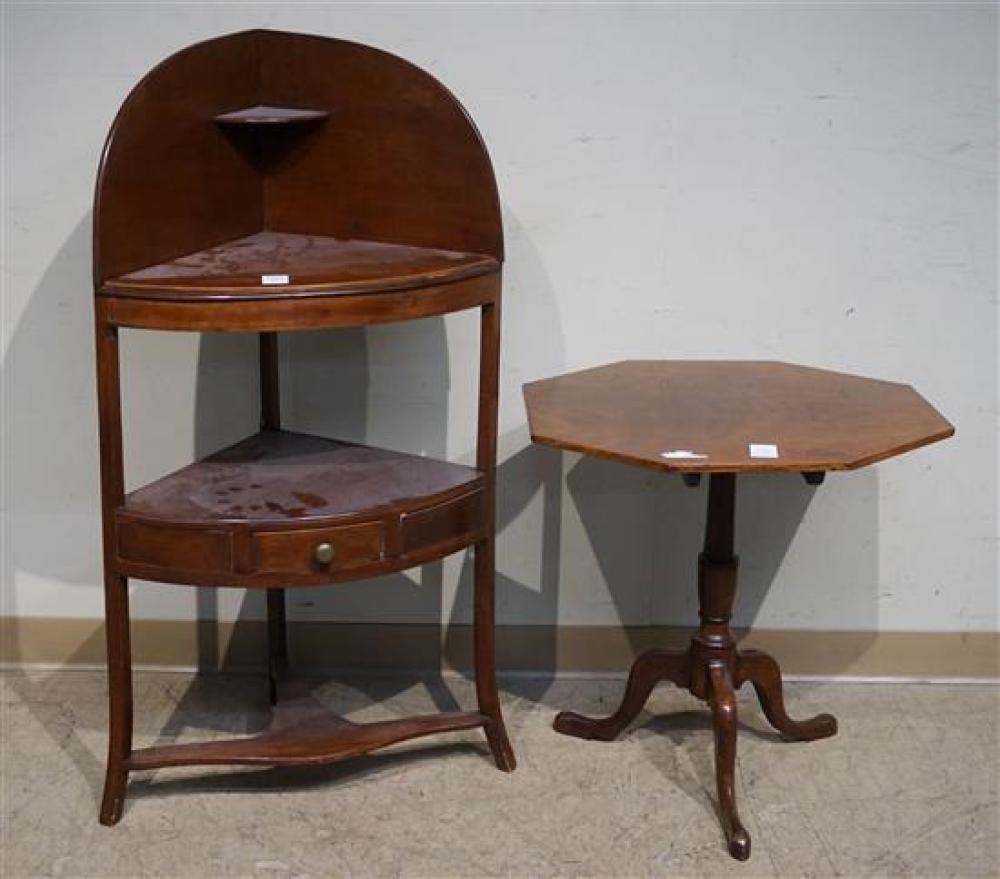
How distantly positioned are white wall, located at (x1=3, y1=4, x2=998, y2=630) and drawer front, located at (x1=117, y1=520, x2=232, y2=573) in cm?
59

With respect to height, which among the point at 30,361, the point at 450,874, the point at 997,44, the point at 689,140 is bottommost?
the point at 450,874

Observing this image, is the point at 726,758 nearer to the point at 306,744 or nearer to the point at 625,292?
the point at 306,744

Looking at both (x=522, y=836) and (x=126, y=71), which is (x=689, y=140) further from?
(x=522, y=836)

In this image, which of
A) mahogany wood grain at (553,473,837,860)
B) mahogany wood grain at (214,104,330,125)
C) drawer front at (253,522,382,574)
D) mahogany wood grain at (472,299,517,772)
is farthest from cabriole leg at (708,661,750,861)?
mahogany wood grain at (214,104,330,125)

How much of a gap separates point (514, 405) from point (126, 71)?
100 cm

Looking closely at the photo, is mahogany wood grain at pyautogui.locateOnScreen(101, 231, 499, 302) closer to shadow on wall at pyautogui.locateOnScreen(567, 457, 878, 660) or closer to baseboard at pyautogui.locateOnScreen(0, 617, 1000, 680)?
shadow on wall at pyautogui.locateOnScreen(567, 457, 878, 660)

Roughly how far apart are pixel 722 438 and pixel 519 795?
2.57ft

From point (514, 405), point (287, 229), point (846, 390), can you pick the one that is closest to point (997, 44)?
point (846, 390)

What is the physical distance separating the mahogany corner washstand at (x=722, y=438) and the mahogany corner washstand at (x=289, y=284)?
0.24 m

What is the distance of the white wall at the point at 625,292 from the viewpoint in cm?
294

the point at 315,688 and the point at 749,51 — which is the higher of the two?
the point at 749,51

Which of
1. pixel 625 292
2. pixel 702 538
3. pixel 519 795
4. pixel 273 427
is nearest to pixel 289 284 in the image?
pixel 273 427

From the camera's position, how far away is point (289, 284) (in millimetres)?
2441

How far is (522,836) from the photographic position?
8.71 ft
